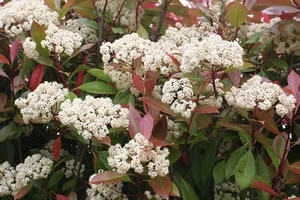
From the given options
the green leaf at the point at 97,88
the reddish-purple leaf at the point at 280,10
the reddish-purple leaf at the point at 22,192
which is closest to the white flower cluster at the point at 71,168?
the reddish-purple leaf at the point at 22,192

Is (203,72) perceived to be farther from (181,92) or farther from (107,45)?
(107,45)

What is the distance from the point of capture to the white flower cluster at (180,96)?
1443 mm

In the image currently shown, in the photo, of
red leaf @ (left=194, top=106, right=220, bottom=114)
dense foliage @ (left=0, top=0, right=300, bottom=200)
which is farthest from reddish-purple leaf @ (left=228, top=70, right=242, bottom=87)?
red leaf @ (left=194, top=106, right=220, bottom=114)

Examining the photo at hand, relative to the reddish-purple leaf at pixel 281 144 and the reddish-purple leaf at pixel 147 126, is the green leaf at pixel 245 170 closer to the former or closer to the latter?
the reddish-purple leaf at pixel 281 144

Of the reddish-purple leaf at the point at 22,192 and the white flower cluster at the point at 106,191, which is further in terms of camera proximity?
the reddish-purple leaf at the point at 22,192

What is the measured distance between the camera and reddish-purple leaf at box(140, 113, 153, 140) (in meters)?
1.39

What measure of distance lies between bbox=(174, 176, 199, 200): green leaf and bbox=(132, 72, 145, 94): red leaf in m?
0.28

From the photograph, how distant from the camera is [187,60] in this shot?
1477mm

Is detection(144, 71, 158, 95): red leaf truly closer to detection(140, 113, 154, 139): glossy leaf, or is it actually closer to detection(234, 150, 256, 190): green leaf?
detection(140, 113, 154, 139): glossy leaf

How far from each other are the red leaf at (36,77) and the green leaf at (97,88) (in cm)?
14

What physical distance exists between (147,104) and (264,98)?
0.31 m

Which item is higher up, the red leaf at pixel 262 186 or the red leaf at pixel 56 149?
the red leaf at pixel 56 149

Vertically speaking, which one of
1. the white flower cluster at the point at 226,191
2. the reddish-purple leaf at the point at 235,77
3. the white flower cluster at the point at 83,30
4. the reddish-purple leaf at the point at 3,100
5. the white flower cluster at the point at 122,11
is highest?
the white flower cluster at the point at 122,11

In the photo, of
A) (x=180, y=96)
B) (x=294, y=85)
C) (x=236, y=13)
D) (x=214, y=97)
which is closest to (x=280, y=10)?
(x=236, y=13)
